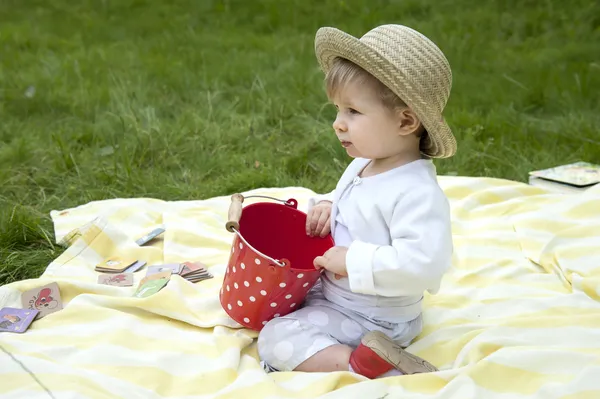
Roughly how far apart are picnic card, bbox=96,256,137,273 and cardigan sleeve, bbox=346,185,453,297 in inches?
40.3

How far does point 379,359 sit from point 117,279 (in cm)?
103

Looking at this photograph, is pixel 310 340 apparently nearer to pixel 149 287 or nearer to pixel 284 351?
pixel 284 351

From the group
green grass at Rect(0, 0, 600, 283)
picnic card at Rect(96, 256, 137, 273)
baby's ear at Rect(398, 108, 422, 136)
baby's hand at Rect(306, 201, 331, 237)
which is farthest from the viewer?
green grass at Rect(0, 0, 600, 283)

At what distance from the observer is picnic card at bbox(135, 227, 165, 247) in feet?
8.87

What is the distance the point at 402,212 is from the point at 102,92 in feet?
9.45

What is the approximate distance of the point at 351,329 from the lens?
6.46 feet

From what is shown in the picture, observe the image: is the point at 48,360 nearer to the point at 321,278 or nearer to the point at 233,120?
the point at 321,278

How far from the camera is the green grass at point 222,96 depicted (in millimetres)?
3375

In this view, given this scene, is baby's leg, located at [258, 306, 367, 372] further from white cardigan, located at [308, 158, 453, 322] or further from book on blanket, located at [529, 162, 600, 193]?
book on blanket, located at [529, 162, 600, 193]

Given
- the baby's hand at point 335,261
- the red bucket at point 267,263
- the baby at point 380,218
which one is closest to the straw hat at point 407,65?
the baby at point 380,218

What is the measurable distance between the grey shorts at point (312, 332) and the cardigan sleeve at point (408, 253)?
17cm

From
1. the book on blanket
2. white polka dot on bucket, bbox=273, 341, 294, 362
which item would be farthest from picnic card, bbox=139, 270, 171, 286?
the book on blanket

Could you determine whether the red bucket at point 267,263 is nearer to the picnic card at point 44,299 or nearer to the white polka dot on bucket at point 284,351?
the white polka dot on bucket at point 284,351

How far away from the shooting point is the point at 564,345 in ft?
6.43
